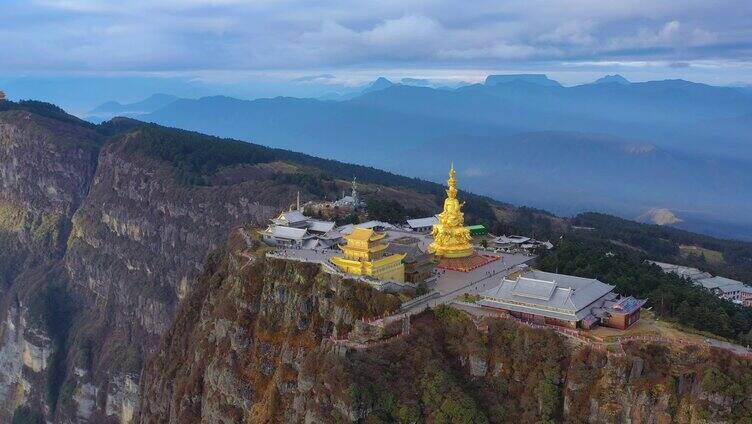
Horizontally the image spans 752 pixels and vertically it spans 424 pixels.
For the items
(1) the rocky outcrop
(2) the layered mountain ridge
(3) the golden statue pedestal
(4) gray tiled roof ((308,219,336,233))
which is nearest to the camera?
(2) the layered mountain ridge

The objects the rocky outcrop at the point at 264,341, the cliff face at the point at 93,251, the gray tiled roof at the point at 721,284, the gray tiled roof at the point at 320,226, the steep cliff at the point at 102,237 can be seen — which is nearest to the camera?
the rocky outcrop at the point at 264,341

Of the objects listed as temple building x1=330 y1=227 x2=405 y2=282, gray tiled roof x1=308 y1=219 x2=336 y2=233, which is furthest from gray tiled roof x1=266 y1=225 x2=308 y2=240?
temple building x1=330 y1=227 x2=405 y2=282

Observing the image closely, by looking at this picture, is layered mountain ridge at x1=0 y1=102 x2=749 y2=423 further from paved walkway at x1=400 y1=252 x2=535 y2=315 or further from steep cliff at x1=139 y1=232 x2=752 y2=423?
paved walkway at x1=400 y1=252 x2=535 y2=315

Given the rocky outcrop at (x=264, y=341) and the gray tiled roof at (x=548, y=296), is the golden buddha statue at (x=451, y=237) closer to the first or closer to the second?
the gray tiled roof at (x=548, y=296)

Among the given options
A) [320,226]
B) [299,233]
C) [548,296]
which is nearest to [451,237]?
[299,233]

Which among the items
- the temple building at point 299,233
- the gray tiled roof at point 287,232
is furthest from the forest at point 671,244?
the gray tiled roof at point 287,232

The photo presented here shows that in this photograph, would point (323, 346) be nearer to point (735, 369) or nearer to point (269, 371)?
point (269, 371)

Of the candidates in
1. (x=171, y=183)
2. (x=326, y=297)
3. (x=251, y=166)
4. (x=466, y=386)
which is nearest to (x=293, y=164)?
(x=251, y=166)
